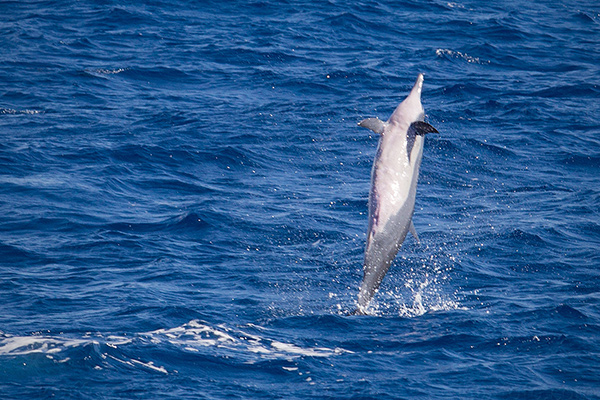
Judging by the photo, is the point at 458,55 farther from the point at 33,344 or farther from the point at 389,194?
the point at 33,344

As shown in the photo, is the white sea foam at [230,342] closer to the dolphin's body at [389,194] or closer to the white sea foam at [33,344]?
the white sea foam at [33,344]

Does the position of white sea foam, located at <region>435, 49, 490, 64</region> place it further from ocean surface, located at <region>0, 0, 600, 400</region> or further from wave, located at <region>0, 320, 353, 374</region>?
wave, located at <region>0, 320, 353, 374</region>

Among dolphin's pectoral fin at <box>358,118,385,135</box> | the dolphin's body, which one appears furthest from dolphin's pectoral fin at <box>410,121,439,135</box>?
dolphin's pectoral fin at <box>358,118,385,135</box>

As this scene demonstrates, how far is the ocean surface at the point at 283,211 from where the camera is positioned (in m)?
11.5

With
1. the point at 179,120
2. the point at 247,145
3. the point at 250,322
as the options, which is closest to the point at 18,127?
the point at 179,120

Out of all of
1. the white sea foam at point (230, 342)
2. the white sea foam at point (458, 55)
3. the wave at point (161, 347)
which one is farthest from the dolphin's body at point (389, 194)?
the white sea foam at point (458, 55)

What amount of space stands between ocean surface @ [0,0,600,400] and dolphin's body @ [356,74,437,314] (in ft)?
5.32

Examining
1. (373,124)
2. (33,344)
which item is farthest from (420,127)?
(33,344)

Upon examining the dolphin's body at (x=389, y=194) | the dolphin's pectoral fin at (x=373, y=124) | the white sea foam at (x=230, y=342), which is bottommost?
the white sea foam at (x=230, y=342)

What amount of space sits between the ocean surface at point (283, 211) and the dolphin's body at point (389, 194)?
1621 millimetres

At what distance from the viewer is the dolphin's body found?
1052 cm

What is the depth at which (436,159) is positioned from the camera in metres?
20.8

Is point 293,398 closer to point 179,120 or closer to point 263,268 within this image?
point 263,268

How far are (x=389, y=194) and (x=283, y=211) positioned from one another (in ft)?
23.6
